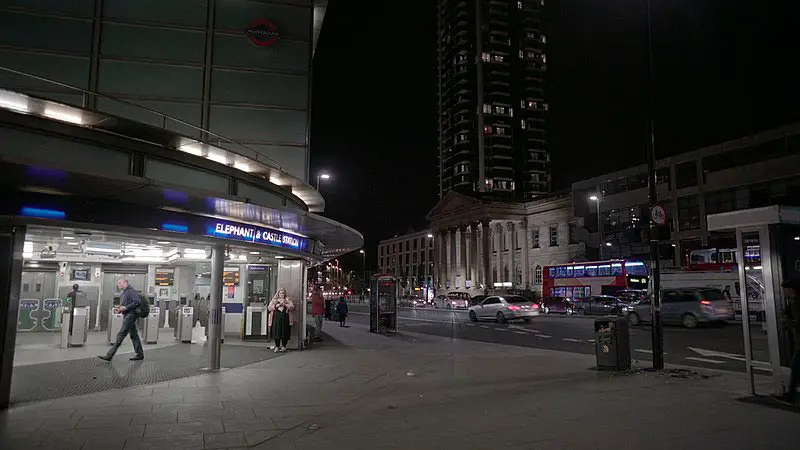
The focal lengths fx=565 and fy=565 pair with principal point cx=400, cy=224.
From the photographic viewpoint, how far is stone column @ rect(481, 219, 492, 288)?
81.9m

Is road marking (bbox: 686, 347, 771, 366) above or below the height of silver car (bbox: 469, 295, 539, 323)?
below

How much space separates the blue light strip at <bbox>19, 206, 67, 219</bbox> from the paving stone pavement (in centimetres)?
272

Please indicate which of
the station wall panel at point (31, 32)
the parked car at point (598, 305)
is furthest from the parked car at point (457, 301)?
the station wall panel at point (31, 32)

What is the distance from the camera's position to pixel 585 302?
39.8 metres

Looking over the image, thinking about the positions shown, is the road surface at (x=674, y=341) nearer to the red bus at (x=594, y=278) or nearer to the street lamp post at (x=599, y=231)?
the red bus at (x=594, y=278)

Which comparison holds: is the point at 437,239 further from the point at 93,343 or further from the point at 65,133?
the point at 65,133

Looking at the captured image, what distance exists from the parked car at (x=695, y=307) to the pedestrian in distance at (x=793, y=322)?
17065 mm

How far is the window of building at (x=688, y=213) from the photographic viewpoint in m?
51.3

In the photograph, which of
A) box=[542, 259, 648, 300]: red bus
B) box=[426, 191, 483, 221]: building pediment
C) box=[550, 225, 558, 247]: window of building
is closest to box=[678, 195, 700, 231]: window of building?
box=[542, 259, 648, 300]: red bus

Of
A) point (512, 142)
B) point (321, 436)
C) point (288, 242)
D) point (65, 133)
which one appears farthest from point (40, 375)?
point (512, 142)

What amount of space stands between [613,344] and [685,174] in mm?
48210

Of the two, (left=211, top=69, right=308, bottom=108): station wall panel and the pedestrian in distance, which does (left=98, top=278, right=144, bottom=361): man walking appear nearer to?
(left=211, top=69, right=308, bottom=108): station wall panel

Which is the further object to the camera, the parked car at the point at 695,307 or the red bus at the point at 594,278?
the red bus at the point at 594,278

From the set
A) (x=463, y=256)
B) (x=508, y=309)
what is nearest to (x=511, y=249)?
(x=463, y=256)
